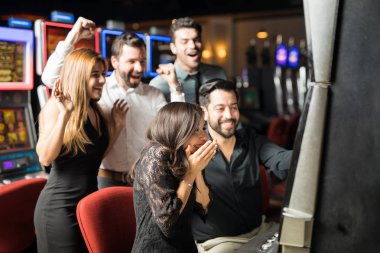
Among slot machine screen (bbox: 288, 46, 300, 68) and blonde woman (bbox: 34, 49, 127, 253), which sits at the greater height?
slot machine screen (bbox: 288, 46, 300, 68)

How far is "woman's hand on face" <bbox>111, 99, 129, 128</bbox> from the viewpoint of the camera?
86.7 inches

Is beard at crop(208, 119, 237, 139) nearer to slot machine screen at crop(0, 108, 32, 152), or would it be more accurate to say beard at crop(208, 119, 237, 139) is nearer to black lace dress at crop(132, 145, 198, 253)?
black lace dress at crop(132, 145, 198, 253)

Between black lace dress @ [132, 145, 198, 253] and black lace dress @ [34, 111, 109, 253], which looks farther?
black lace dress @ [34, 111, 109, 253]

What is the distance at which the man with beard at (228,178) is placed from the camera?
2.13m

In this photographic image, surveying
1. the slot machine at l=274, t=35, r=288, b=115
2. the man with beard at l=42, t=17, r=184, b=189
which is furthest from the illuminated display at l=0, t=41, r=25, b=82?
the slot machine at l=274, t=35, r=288, b=115

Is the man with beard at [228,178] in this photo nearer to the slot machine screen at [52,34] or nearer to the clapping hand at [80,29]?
the clapping hand at [80,29]

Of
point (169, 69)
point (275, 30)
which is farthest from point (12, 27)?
point (275, 30)

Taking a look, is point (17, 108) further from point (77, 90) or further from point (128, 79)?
point (77, 90)

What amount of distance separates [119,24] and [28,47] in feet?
2.32

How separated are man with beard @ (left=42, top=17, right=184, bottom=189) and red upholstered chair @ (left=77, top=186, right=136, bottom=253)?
1.19 ft

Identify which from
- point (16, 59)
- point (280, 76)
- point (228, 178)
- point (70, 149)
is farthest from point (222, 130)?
point (280, 76)

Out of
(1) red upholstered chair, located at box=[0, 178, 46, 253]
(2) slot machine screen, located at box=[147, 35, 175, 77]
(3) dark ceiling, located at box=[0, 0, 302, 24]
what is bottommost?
(1) red upholstered chair, located at box=[0, 178, 46, 253]

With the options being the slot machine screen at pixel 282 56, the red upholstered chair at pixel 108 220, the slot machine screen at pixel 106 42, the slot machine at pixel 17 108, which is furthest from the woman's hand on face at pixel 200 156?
the slot machine screen at pixel 282 56

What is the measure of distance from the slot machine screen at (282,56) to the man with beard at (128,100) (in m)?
7.01
